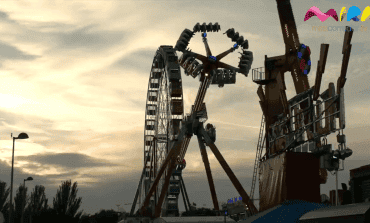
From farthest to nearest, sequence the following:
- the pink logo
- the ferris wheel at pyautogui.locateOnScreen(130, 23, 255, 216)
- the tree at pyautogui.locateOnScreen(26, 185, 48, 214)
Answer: the tree at pyautogui.locateOnScreen(26, 185, 48, 214) < the ferris wheel at pyautogui.locateOnScreen(130, 23, 255, 216) < the pink logo

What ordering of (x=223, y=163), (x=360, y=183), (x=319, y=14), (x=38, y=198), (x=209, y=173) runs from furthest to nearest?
(x=38, y=198)
(x=209, y=173)
(x=223, y=163)
(x=360, y=183)
(x=319, y=14)

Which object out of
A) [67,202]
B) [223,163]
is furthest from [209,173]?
[67,202]

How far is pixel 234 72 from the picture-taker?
175 feet

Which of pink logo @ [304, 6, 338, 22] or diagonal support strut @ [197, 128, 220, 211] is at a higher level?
pink logo @ [304, 6, 338, 22]

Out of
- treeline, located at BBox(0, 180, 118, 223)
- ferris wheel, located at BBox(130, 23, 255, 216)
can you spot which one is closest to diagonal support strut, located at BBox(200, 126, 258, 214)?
ferris wheel, located at BBox(130, 23, 255, 216)

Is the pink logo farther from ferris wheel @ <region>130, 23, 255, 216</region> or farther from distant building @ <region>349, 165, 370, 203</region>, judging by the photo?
ferris wheel @ <region>130, 23, 255, 216</region>

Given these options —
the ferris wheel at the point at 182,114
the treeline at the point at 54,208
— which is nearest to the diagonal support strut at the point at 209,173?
the ferris wheel at the point at 182,114

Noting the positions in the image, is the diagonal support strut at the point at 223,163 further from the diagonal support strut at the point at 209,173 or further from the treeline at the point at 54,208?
the treeline at the point at 54,208

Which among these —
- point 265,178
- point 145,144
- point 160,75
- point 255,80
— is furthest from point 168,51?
point 265,178

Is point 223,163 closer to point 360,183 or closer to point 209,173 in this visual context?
point 209,173

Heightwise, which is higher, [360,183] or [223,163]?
[223,163]

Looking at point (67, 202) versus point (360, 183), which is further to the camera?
point (67, 202)

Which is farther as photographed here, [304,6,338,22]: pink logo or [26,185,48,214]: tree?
[26,185,48,214]: tree

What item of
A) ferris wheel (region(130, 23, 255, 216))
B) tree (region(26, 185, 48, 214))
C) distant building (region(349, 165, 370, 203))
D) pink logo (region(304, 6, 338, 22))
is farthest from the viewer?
tree (region(26, 185, 48, 214))
